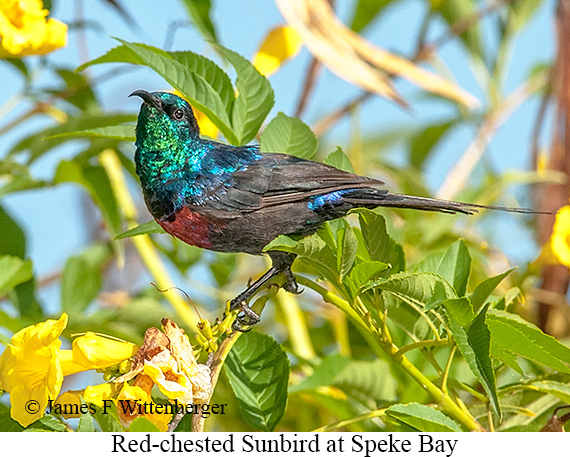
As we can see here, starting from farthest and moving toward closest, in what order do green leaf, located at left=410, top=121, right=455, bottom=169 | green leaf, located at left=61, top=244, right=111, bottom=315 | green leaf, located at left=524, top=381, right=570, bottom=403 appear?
green leaf, located at left=410, top=121, right=455, bottom=169 < green leaf, located at left=61, top=244, right=111, bottom=315 < green leaf, located at left=524, top=381, right=570, bottom=403

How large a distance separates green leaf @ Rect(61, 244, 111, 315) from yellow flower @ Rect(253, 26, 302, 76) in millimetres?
344

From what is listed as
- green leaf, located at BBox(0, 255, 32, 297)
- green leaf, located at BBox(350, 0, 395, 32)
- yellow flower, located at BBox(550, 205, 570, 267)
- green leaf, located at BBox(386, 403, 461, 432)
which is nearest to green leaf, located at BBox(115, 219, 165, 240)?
green leaf, located at BBox(0, 255, 32, 297)

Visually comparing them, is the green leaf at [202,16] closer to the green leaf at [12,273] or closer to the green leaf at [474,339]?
the green leaf at [12,273]

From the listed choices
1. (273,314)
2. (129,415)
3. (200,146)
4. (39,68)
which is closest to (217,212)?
(200,146)

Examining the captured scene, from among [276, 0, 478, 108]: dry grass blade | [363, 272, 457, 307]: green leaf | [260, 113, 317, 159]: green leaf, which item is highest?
[276, 0, 478, 108]: dry grass blade

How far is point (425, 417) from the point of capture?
474 mm

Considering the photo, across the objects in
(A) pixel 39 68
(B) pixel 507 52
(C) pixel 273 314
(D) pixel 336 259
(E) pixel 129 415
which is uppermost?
(B) pixel 507 52

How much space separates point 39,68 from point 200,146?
0.43 meters

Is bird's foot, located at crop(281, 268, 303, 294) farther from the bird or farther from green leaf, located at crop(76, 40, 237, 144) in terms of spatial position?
green leaf, located at crop(76, 40, 237, 144)

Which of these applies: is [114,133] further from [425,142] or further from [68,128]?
[425,142]

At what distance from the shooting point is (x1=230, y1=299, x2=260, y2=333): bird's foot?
54cm

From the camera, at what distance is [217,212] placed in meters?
0.56

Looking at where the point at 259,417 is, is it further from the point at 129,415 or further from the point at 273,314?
the point at 273,314

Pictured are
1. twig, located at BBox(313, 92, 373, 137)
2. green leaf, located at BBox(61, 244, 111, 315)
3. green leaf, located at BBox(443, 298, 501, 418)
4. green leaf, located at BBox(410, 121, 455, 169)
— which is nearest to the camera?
green leaf, located at BBox(443, 298, 501, 418)
